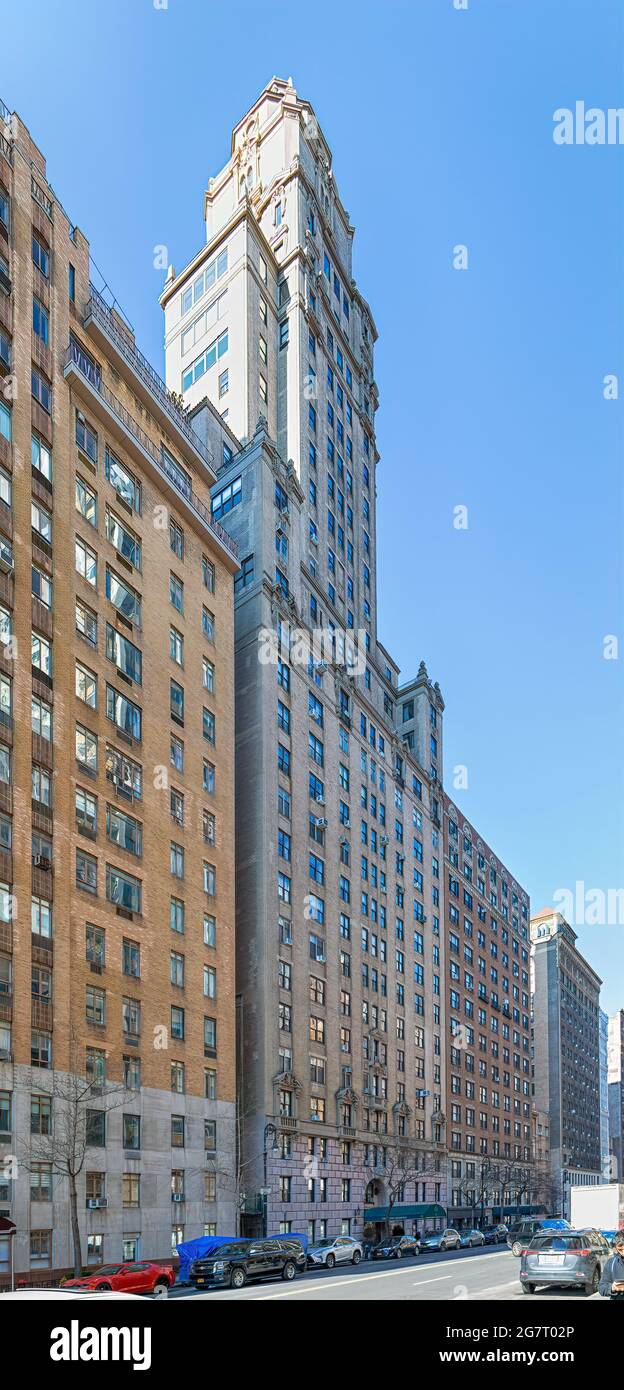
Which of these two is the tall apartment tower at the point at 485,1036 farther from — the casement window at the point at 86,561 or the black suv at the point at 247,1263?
the casement window at the point at 86,561

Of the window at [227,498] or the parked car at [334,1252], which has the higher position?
the window at [227,498]

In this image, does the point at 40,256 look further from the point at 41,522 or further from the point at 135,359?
the point at 41,522

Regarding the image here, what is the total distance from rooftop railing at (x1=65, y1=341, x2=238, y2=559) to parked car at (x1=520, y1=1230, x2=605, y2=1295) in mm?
34916

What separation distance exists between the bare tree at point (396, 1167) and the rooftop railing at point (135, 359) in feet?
150

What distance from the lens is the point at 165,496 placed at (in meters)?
53.4

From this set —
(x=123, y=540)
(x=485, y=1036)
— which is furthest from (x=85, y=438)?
(x=485, y=1036)

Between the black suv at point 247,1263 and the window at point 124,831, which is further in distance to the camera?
the window at point 124,831

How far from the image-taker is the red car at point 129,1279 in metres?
29.2

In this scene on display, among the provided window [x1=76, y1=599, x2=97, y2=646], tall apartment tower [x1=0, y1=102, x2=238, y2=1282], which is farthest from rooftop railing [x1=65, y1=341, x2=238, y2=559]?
window [x1=76, y1=599, x2=97, y2=646]

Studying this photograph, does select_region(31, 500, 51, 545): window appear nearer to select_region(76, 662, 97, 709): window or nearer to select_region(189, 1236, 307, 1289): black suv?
select_region(76, 662, 97, 709): window

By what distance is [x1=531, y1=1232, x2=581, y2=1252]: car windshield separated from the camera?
25.0 m

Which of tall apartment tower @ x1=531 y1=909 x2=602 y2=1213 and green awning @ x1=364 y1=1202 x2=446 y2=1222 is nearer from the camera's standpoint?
green awning @ x1=364 y1=1202 x2=446 y2=1222

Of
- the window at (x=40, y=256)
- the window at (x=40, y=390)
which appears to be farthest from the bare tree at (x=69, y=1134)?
the window at (x=40, y=256)
